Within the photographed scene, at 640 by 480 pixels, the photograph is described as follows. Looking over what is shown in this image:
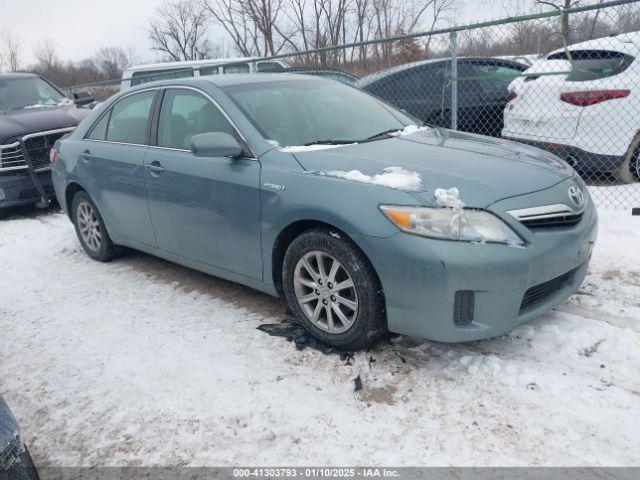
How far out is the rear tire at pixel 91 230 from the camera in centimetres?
511

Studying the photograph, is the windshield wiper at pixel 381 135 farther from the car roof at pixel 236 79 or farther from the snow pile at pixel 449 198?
the snow pile at pixel 449 198

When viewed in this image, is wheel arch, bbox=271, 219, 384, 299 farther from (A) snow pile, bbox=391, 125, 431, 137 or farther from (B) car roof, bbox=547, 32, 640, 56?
(B) car roof, bbox=547, 32, 640, 56

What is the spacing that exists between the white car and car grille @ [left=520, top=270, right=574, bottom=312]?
3.42m

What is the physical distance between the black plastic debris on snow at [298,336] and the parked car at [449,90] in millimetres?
4605

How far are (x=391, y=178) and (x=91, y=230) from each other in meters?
3.46

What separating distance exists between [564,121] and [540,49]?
638cm

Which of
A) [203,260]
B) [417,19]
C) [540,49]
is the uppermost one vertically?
[417,19]

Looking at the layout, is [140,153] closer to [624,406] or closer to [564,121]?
[624,406]

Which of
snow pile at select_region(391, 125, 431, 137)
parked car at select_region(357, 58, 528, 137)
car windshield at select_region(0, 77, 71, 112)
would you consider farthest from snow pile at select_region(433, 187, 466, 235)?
car windshield at select_region(0, 77, 71, 112)

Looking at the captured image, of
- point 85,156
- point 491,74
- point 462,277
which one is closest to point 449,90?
point 491,74

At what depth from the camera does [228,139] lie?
346 centimetres

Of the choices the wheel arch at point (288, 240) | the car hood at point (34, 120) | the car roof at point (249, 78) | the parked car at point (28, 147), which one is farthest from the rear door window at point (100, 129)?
the car hood at point (34, 120)

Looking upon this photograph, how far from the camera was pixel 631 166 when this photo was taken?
19.9 ft

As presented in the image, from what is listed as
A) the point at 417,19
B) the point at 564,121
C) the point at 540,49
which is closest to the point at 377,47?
the point at 540,49
